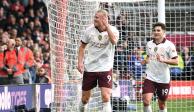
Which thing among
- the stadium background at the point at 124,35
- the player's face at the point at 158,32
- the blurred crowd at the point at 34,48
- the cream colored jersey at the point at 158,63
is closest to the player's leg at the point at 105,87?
the cream colored jersey at the point at 158,63

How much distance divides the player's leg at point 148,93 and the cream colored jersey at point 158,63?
116mm

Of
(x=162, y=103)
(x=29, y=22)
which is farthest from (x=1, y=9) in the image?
(x=162, y=103)

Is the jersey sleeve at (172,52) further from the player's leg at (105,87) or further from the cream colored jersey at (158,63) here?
the player's leg at (105,87)

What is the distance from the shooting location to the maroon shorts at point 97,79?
10734mm

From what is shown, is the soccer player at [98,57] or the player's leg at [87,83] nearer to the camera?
the soccer player at [98,57]

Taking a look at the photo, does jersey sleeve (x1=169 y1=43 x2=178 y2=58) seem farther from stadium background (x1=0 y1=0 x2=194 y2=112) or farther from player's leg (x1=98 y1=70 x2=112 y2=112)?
stadium background (x1=0 y1=0 x2=194 y2=112)

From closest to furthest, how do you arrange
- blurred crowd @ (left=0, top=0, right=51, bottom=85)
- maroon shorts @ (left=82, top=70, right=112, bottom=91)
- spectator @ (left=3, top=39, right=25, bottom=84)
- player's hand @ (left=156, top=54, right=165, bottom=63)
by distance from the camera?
maroon shorts @ (left=82, top=70, right=112, bottom=91) → player's hand @ (left=156, top=54, right=165, bottom=63) → spectator @ (left=3, top=39, right=25, bottom=84) → blurred crowd @ (left=0, top=0, right=51, bottom=85)

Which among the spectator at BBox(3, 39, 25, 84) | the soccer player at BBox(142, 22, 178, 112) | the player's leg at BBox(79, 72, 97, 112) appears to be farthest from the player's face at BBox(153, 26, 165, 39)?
the spectator at BBox(3, 39, 25, 84)

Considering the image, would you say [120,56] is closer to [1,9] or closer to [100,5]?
[100,5]

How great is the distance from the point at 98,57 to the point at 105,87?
557mm

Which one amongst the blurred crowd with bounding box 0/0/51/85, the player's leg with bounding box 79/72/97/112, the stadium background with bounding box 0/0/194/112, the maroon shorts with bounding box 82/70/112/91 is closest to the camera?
the maroon shorts with bounding box 82/70/112/91

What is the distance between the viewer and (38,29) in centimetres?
2150

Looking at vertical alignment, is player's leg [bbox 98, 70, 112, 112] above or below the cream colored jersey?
below

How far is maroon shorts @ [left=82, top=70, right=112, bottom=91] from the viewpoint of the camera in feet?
35.2
